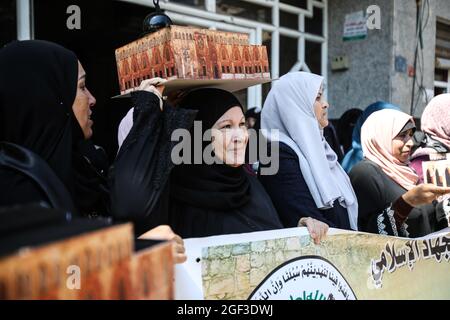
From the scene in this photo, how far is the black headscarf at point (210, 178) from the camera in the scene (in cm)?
180

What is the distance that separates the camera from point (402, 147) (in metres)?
2.94

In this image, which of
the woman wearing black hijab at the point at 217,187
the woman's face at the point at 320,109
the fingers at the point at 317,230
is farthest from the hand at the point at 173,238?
the woman's face at the point at 320,109

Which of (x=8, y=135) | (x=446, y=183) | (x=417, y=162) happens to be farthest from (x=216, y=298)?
(x=417, y=162)

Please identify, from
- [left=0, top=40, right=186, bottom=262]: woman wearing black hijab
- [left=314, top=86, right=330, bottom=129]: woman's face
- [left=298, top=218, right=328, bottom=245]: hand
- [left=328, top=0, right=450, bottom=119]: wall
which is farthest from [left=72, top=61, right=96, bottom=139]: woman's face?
[left=328, top=0, right=450, bottom=119]: wall

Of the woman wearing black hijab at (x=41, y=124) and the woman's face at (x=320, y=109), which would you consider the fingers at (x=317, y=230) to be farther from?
the woman's face at (x=320, y=109)

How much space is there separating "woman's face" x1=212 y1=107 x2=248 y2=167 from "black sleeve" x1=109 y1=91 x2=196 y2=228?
1.02 ft

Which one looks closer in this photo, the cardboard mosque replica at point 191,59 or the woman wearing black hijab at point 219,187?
the cardboard mosque replica at point 191,59

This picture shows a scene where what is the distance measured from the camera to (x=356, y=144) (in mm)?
3975

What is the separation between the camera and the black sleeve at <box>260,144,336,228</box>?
211 centimetres

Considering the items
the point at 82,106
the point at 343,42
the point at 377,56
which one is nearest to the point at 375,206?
the point at 82,106

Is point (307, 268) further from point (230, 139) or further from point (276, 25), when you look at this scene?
point (276, 25)

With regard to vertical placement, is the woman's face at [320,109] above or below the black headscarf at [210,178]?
above

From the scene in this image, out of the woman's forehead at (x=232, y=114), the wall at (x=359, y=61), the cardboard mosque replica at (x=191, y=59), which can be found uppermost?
the wall at (x=359, y=61)

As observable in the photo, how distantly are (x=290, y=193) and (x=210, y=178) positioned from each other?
498 mm
